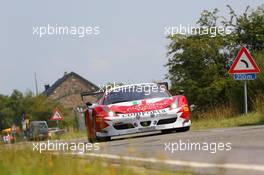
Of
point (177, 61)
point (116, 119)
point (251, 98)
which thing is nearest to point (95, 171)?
point (116, 119)

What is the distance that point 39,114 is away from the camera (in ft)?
356

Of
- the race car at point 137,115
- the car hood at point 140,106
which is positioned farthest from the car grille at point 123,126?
the car hood at point 140,106

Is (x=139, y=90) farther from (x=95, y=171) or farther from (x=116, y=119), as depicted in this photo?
(x=95, y=171)

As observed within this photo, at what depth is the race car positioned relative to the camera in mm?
16828

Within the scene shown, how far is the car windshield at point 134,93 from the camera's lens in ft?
58.2

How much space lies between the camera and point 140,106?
668 inches

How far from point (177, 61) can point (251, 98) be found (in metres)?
32.0

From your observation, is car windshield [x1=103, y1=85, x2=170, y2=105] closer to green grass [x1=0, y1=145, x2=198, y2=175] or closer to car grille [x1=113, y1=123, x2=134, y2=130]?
car grille [x1=113, y1=123, x2=134, y2=130]

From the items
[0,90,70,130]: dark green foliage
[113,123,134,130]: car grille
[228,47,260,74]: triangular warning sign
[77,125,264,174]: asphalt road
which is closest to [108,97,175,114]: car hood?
[113,123,134,130]: car grille

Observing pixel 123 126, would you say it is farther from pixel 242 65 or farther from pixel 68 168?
pixel 68 168

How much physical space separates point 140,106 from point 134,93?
103 cm

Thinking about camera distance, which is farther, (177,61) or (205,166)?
(177,61)

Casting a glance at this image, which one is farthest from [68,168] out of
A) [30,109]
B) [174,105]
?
[30,109]

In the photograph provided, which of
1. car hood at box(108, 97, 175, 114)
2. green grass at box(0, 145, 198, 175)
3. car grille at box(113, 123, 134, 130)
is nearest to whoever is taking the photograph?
green grass at box(0, 145, 198, 175)
